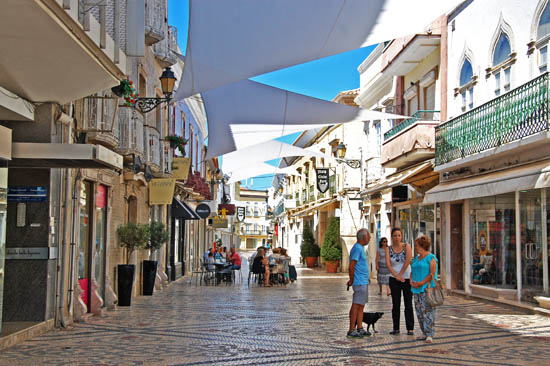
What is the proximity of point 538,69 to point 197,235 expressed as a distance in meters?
22.0

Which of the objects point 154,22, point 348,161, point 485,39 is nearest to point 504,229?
point 485,39

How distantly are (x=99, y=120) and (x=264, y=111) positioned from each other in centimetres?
631

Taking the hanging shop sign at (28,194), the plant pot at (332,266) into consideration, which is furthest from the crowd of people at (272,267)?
the hanging shop sign at (28,194)

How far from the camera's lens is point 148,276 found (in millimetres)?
16469

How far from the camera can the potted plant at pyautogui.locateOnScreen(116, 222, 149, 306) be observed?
1377 centimetres

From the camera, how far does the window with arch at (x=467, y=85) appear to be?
53.8 ft

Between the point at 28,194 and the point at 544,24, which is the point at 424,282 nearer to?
the point at 28,194

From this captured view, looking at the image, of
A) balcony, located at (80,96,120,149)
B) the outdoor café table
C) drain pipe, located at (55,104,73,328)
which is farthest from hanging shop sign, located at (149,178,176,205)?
drain pipe, located at (55,104,73,328)

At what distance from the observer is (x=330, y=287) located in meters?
20.3

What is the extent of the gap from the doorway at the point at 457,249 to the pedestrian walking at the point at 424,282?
28.1 ft

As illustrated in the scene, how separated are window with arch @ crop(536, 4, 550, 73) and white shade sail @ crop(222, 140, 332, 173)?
1260cm

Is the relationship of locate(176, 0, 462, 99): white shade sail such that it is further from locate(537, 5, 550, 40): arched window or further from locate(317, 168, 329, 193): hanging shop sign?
locate(317, 168, 329, 193): hanging shop sign

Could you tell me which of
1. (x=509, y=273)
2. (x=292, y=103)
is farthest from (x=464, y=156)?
(x=292, y=103)

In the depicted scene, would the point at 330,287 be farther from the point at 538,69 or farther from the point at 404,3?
the point at 404,3
